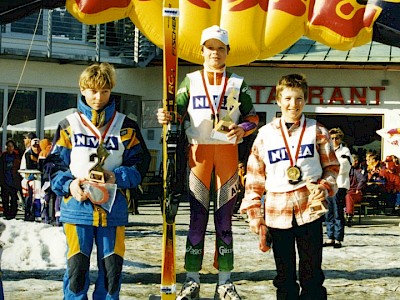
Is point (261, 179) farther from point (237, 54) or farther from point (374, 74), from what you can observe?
point (374, 74)

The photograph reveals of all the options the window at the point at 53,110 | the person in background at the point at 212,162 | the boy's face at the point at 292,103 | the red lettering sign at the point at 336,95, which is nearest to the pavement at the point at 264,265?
the person in background at the point at 212,162

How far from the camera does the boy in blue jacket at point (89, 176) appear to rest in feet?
14.4

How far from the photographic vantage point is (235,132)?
5031mm

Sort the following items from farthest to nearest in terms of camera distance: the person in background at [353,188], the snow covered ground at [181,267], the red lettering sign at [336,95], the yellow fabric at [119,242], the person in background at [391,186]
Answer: the red lettering sign at [336,95] → the person in background at [391,186] → the person in background at [353,188] → the snow covered ground at [181,267] → the yellow fabric at [119,242]

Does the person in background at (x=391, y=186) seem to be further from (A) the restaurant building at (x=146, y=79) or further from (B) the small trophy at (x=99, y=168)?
(B) the small trophy at (x=99, y=168)

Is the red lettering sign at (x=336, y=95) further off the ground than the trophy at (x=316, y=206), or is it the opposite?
the red lettering sign at (x=336, y=95)

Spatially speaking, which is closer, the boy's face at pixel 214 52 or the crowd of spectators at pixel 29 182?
the boy's face at pixel 214 52

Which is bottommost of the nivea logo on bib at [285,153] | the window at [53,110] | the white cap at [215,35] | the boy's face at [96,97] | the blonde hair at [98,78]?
the nivea logo on bib at [285,153]

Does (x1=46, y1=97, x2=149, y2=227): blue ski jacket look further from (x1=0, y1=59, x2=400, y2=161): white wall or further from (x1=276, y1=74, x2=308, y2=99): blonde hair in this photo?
(x1=0, y1=59, x2=400, y2=161): white wall

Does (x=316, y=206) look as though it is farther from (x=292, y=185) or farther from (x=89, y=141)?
(x=89, y=141)

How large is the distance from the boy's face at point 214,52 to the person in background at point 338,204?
4.33m

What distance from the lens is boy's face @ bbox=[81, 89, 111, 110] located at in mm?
4473

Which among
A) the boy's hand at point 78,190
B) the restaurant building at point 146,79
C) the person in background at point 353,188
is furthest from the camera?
the restaurant building at point 146,79

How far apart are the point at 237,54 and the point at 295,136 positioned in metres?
3.04
